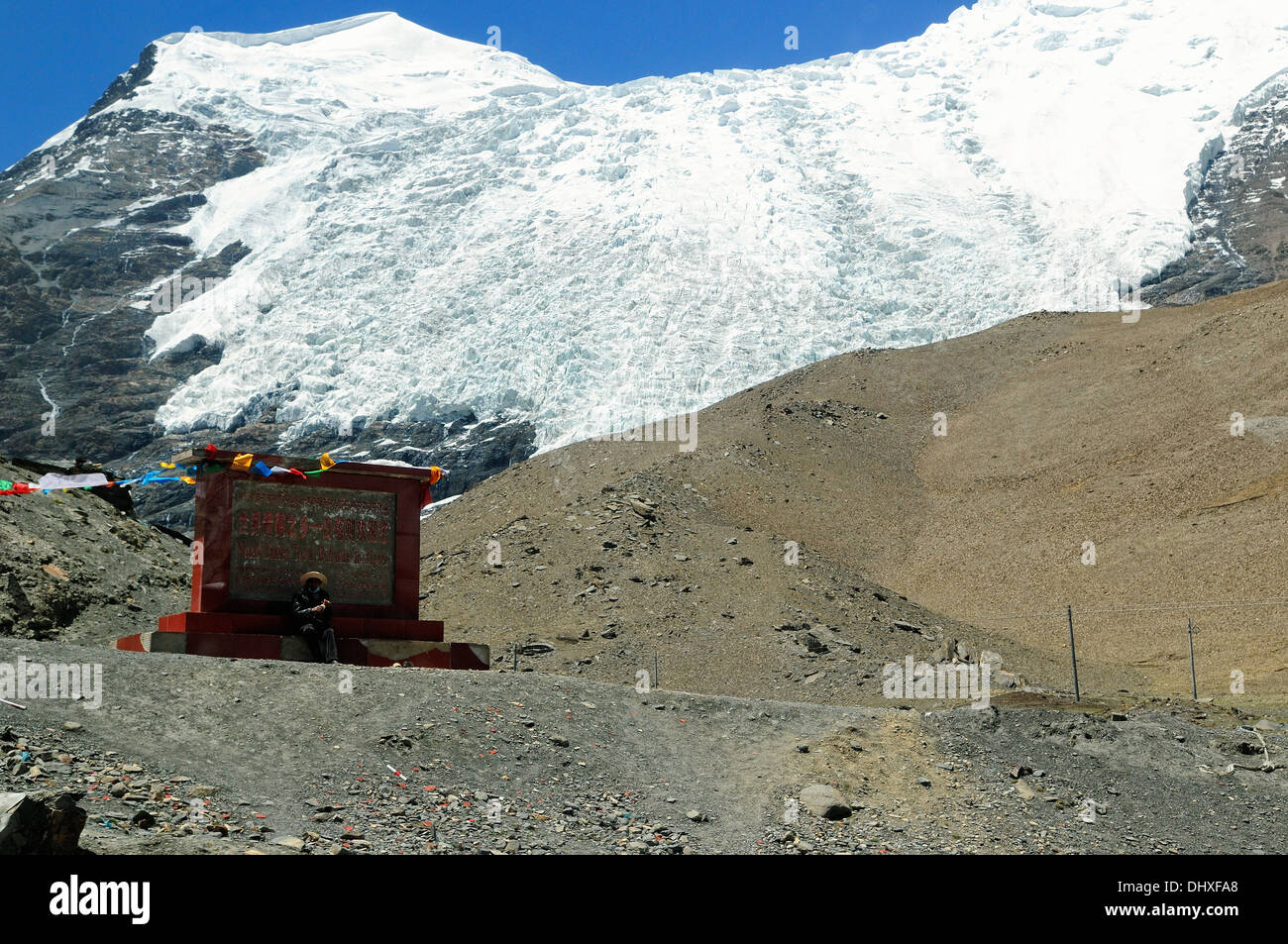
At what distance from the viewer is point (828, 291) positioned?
202 feet

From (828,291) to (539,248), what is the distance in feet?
51.3

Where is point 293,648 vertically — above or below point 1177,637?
above

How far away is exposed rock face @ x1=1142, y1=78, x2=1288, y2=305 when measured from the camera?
2403 inches

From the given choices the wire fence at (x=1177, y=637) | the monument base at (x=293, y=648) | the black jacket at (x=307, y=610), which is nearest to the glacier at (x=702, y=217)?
the wire fence at (x=1177, y=637)

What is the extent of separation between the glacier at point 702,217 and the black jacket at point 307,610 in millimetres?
42023

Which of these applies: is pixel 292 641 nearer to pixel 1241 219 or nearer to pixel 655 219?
pixel 655 219

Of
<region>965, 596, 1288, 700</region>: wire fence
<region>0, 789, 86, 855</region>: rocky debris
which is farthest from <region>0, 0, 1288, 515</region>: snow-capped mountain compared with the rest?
<region>0, 789, 86, 855</region>: rocky debris

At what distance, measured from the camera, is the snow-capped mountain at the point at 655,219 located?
60062mm

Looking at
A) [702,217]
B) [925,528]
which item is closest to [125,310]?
[702,217]

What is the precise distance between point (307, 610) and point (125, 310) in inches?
2891

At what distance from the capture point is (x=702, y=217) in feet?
218

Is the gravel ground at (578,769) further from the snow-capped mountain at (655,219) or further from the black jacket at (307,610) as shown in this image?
the snow-capped mountain at (655,219)

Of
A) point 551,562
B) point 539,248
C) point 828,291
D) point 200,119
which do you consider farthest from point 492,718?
point 200,119

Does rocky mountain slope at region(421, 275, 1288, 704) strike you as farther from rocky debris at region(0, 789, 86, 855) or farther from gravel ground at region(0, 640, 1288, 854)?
rocky debris at region(0, 789, 86, 855)
